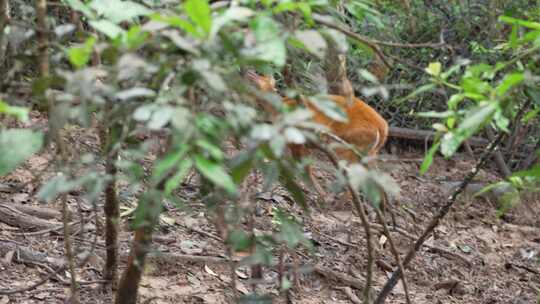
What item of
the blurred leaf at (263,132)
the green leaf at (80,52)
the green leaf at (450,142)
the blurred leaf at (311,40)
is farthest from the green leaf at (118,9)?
the green leaf at (450,142)

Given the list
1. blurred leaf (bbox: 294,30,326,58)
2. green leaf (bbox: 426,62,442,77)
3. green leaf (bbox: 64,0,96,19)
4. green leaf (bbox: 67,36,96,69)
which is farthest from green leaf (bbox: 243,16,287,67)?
green leaf (bbox: 426,62,442,77)

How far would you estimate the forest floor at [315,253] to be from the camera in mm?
3607

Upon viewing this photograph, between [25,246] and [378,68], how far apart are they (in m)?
3.46

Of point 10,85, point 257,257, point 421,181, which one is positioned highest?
point 10,85

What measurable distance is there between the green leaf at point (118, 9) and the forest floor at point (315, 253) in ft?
2.70

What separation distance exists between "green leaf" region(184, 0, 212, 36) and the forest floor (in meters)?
1.10

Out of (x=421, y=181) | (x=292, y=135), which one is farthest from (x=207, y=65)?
(x=421, y=181)

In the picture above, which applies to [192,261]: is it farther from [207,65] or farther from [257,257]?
[207,65]

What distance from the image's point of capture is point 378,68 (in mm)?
6246

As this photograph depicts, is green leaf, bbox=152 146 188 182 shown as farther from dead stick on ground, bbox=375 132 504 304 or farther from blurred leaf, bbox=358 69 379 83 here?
dead stick on ground, bbox=375 132 504 304

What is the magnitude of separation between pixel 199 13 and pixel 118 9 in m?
0.51

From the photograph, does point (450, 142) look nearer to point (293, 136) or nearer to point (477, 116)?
point (477, 116)

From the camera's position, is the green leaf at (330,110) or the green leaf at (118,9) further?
the green leaf at (118,9)

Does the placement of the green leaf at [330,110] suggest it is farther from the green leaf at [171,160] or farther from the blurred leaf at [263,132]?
the green leaf at [171,160]
